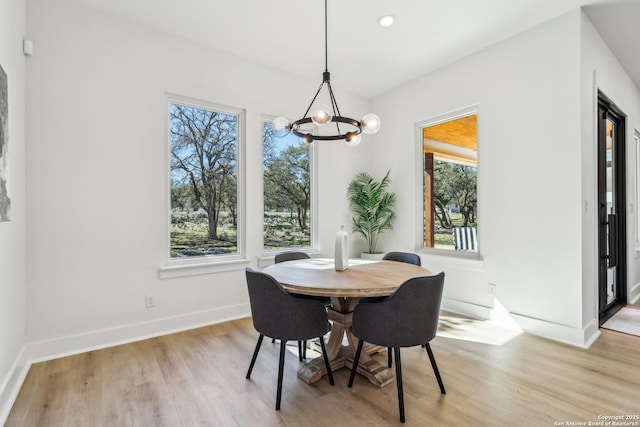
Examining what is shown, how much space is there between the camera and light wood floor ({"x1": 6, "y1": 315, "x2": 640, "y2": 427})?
179 centimetres

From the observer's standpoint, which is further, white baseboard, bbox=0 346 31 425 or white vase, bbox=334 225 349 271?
white vase, bbox=334 225 349 271

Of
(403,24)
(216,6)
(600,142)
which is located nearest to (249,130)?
(216,6)

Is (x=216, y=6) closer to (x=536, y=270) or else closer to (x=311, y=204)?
(x=311, y=204)

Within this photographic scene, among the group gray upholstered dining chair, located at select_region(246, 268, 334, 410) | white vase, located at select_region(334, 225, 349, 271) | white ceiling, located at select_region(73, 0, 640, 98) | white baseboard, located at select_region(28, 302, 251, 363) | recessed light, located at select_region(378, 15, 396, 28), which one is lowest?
white baseboard, located at select_region(28, 302, 251, 363)

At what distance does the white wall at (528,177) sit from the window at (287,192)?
1807 mm

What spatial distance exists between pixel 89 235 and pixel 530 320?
4.17 m

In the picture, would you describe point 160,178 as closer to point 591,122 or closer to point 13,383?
point 13,383

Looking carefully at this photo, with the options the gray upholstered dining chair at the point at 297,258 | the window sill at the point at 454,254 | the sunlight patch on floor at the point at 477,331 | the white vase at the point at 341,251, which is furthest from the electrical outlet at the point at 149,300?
the window sill at the point at 454,254

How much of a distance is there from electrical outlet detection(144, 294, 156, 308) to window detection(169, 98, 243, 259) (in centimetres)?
44

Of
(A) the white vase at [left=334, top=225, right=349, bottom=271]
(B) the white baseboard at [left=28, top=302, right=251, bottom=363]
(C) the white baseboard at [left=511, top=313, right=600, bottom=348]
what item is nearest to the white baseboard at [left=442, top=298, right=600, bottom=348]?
(C) the white baseboard at [left=511, top=313, right=600, bottom=348]

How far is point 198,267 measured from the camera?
10.9 feet

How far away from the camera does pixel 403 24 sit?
2992 mm

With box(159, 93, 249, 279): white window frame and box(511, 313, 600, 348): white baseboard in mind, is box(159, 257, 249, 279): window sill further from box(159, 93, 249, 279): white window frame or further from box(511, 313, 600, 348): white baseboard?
box(511, 313, 600, 348): white baseboard

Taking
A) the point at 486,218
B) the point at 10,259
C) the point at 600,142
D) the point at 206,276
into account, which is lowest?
the point at 206,276
